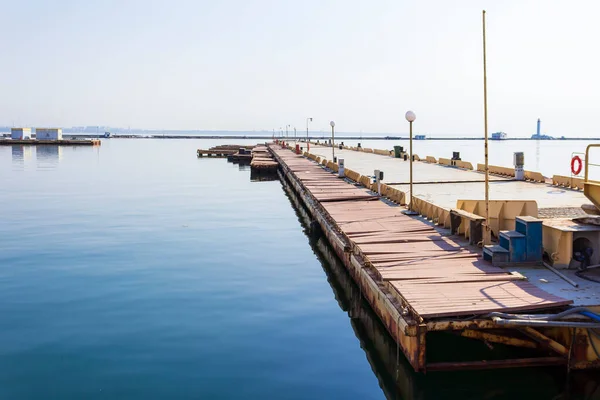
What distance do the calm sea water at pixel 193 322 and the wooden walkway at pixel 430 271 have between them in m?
1.48

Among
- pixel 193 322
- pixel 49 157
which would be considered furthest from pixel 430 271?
pixel 49 157

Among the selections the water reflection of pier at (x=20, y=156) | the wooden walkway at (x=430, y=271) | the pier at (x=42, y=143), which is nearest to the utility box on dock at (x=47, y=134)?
the pier at (x=42, y=143)

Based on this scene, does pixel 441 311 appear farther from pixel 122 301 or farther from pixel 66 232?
pixel 66 232

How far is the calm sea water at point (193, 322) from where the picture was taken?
10.4 metres

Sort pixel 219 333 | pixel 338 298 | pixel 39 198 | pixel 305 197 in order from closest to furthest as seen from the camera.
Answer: pixel 219 333 < pixel 338 298 < pixel 305 197 < pixel 39 198

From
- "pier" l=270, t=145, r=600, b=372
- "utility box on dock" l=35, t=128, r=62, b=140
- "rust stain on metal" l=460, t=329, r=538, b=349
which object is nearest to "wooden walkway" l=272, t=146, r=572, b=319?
"pier" l=270, t=145, r=600, b=372

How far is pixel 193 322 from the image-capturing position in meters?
13.7

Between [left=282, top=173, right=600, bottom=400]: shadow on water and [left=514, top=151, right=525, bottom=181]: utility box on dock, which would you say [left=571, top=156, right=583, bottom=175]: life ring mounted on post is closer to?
[left=282, top=173, right=600, bottom=400]: shadow on water

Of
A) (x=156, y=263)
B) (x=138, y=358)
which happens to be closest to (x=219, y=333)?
(x=138, y=358)

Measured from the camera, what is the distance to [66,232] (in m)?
25.1

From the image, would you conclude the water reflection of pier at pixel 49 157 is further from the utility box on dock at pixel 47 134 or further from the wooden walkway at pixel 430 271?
the wooden walkway at pixel 430 271

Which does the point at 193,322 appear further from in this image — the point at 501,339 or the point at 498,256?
the point at 498,256

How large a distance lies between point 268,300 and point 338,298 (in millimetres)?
2103

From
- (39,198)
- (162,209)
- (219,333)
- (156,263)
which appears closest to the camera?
(219,333)
